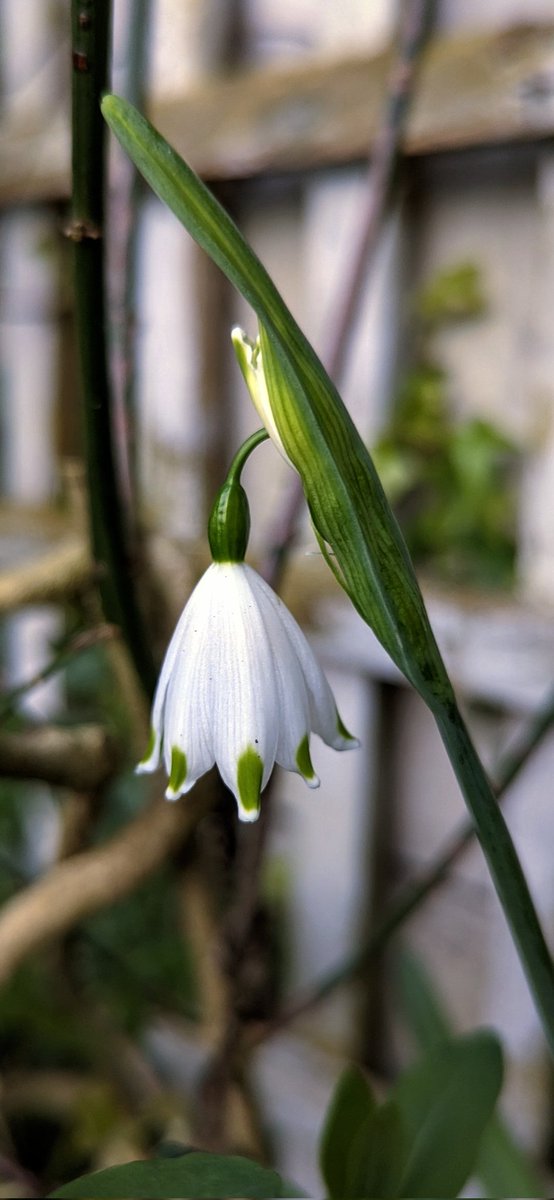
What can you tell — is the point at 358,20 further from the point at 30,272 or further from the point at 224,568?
the point at 224,568

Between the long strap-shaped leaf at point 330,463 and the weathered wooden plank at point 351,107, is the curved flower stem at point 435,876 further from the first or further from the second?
the weathered wooden plank at point 351,107

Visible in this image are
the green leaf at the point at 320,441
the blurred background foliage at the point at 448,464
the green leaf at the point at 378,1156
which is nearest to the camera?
the green leaf at the point at 320,441

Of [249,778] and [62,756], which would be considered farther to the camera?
[62,756]

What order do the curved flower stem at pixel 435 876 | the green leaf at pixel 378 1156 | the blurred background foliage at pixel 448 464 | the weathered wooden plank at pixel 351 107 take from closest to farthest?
the green leaf at pixel 378 1156, the curved flower stem at pixel 435 876, the weathered wooden plank at pixel 351 107, the blurred background foliage at pixel 448 464

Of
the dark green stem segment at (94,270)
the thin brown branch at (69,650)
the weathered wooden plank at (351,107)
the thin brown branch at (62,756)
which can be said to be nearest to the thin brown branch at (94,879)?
the thin brown branch at (62,756)

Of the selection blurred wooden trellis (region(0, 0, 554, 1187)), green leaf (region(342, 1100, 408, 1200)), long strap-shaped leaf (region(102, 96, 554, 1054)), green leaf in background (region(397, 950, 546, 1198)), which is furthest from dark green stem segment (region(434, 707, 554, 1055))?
blurred wooden trellis (region(0, 0, 554, 1187))

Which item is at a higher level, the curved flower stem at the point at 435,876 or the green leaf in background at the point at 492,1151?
the curved flower stem at the point at 435,876

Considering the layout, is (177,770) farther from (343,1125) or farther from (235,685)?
(343,1125)

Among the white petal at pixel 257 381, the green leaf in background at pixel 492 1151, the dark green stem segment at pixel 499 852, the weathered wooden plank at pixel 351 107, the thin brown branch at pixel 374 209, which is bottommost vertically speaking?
the green leaf in background at pixel 492 1151

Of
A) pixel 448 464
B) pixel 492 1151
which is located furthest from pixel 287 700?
pixel 448 464
